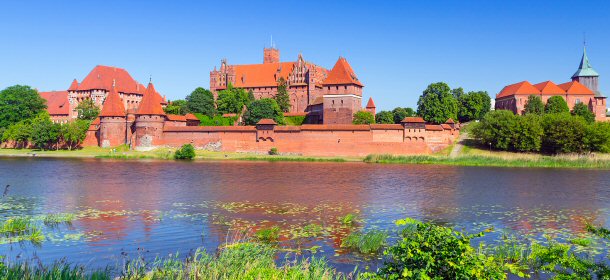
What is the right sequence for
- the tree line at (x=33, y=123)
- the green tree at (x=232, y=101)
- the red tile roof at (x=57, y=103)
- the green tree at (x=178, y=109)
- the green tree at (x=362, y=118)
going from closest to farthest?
the green tree at (x=362, y=118) < the tree line at (x=33, y=123) < the green tree at (x=178, y=109) < the green tree at (x=232, y=101) < the red tile roof at (x=57, y=103)

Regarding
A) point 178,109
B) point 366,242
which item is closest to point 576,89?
point 178,109

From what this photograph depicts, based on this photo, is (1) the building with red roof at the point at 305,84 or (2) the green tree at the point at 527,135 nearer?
(2) the green tree at the point at 527,135

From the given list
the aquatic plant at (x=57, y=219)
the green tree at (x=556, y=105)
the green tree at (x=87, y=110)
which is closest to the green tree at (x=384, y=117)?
the green tree at (x=556, y=105)

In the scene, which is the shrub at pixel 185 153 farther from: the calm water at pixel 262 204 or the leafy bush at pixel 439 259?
the leafy bush at pixel 439 259

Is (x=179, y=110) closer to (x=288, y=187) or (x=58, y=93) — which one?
(x=58, y=93)

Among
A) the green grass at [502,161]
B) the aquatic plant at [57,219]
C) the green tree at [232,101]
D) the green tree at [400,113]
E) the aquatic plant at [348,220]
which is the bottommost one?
the aquatic plant at [348,220]

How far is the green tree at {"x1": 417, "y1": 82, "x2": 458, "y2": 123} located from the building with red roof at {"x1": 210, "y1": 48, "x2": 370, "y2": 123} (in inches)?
251

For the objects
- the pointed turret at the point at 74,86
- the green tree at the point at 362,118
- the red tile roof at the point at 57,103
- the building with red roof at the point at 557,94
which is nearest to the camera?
the green tree at the point at 362,118

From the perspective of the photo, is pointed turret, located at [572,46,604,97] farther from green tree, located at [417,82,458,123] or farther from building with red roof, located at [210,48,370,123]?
building with red roof, located at [210,48,370,123]

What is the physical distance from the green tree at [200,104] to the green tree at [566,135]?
Answer: 30.8 m

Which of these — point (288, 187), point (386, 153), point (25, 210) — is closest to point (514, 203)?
point (288, 187)

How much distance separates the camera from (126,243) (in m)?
10.1

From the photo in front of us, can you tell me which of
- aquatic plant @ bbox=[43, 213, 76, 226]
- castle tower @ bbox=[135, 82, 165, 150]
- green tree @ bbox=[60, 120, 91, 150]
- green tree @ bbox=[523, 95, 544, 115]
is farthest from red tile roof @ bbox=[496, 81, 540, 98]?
aquatic plant @ bbox=[43, 213, 76, 226]

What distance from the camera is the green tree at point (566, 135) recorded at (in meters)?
34.9
